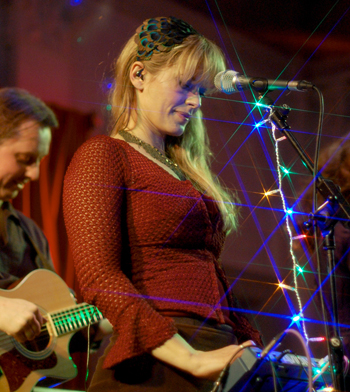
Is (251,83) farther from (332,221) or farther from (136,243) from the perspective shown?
(136,243)

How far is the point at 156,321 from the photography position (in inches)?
35.0

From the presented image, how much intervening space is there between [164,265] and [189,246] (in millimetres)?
87

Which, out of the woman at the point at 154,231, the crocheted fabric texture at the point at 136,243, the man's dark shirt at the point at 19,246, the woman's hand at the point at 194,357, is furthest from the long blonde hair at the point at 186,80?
the man's dark shirt at the point at 19,246

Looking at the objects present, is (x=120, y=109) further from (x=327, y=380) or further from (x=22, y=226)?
(x=22, y=226)

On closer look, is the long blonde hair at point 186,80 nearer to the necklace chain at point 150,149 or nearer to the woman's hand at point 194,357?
the necklace chain at point 150,149

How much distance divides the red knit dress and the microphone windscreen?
1.08 feet

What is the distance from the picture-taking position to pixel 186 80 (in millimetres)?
1247

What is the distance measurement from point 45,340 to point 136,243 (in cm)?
115

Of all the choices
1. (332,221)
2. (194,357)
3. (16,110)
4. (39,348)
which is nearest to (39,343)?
(39,348)

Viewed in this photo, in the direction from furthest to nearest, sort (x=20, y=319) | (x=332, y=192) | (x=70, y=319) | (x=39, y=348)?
(x=70, y=319) < (x=39, y=348) < (x=20, y=319) < (x=332, y=192)

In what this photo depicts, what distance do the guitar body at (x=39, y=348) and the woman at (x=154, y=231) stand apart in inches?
37.7

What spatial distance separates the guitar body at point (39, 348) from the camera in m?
1.77

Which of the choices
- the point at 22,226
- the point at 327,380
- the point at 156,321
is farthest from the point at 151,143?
the point at 22,226

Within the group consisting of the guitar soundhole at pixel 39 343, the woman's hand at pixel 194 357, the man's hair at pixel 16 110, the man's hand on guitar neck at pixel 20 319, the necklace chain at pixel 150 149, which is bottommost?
the guitar soundhole at pixel 39 343
